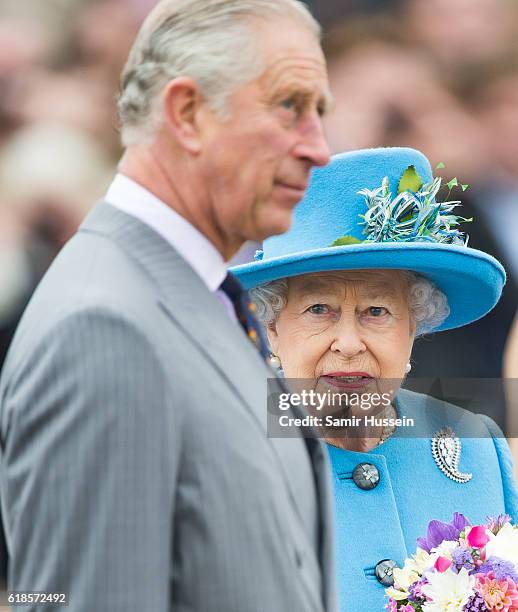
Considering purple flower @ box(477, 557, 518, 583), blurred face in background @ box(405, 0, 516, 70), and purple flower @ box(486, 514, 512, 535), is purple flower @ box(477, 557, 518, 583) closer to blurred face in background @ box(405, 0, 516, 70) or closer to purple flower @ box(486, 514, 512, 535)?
purple flower @ box(486, 514, 512, 535)

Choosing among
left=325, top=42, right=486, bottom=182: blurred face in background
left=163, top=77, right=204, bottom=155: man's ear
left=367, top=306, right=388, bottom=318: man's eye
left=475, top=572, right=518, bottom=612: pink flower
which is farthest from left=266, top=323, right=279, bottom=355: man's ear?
left=163, top=77, right=204, bottom=155: man's ear

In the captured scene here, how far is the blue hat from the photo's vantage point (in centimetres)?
313

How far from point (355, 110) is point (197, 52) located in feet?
9.71

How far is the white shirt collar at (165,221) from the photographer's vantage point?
1.77 meters

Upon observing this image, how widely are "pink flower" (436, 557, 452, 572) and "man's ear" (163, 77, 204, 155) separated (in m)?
1.24

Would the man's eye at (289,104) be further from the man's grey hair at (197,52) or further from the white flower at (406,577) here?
the white flower at (406,577)

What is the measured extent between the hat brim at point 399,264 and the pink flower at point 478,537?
0.79 metres

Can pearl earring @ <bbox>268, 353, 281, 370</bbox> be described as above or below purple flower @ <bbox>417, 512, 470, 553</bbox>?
above

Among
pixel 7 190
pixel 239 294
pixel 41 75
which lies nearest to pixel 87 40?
pixel 41 75

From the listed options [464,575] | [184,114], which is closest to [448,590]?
[464,575]

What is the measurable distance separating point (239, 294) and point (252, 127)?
0.99 ft

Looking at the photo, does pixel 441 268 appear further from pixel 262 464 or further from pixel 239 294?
pixel 262 464

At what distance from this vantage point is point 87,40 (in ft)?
14.0

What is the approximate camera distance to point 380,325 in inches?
126
